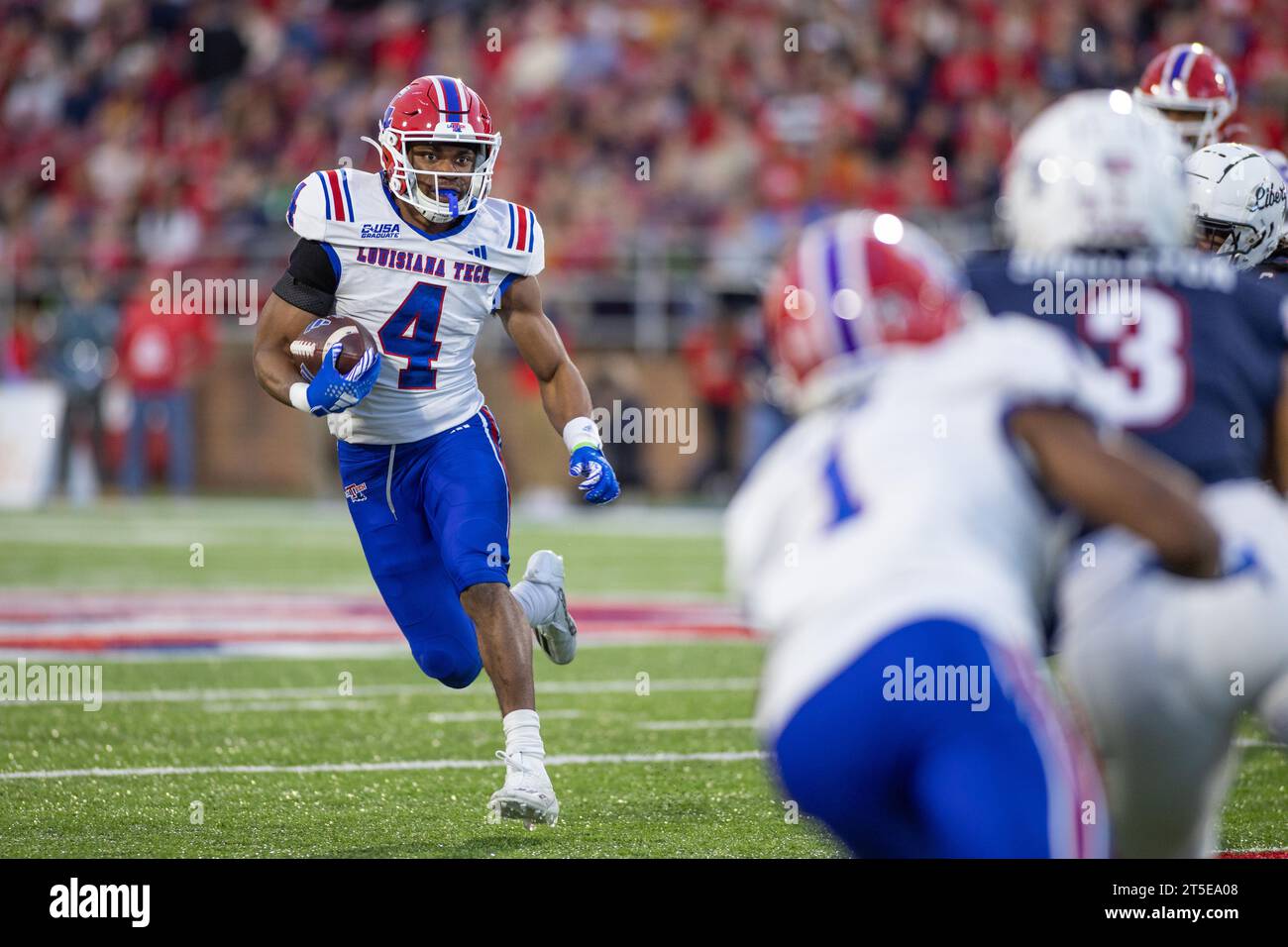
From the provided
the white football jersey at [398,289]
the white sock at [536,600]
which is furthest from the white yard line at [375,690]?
the white football jersey at [398,289]

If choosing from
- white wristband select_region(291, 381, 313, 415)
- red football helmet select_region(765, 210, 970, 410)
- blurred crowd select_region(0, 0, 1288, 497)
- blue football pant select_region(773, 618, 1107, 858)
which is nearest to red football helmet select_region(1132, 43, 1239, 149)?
white wristband select_region(291, 381, 313, 415)

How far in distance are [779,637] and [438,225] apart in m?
2.75

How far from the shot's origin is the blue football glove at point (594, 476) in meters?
4.89

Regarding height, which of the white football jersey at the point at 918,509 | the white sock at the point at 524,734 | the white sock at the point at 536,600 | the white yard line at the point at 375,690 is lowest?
the white yard line at the point at 375,690

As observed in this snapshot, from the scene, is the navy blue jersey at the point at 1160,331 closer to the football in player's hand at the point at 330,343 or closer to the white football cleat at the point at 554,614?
the football in player's hand at the point at 330,343

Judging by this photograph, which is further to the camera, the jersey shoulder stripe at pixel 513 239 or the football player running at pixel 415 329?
the jersey shoulder stripe at pixel 513 239

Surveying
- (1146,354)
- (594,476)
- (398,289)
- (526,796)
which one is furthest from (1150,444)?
(398,289)

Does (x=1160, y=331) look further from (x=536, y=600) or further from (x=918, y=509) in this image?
(x=536, y=600)

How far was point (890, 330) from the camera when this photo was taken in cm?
265

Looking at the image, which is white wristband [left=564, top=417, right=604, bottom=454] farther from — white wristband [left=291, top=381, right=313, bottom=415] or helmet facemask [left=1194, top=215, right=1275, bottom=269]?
helmet facemask [left=1194, top=215, right=1275, bottom=269]

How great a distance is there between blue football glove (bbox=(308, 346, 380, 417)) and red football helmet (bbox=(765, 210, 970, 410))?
2.28m

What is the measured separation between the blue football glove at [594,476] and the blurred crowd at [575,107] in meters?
9.19

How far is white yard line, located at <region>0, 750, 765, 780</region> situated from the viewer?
5.29m

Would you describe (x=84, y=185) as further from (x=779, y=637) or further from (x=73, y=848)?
(x=779, y=637)
